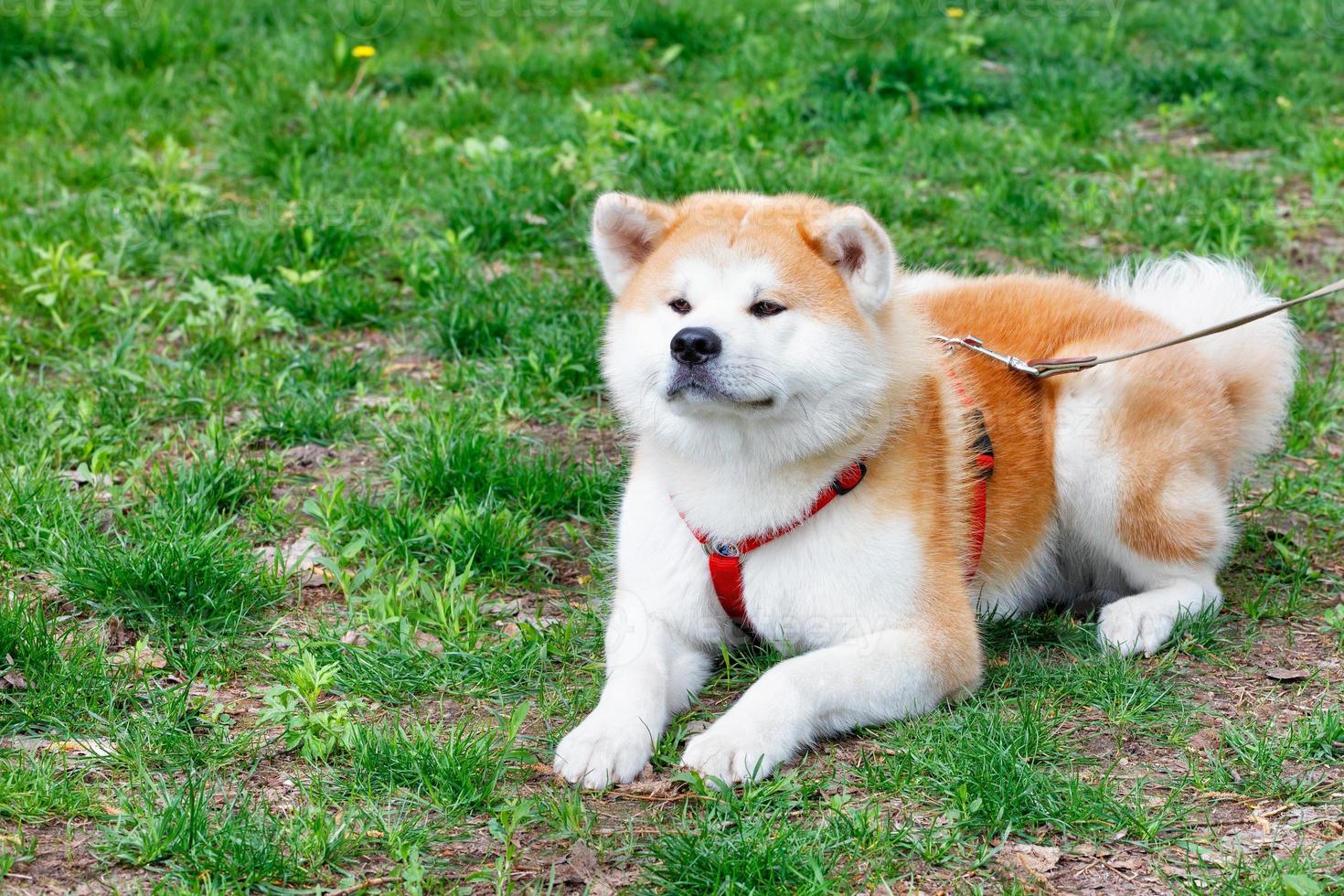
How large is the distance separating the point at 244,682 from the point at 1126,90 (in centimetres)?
577

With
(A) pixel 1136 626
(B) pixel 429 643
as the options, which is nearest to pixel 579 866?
(B) pixel 429 643

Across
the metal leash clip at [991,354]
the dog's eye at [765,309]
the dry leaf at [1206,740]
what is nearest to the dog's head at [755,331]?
the dog's eye at [765,309]

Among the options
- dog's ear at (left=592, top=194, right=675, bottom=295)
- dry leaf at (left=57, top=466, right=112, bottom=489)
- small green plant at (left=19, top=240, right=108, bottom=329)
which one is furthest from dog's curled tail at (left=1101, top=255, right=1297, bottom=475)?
small green plant at (left=19, top=240, right=108, bottom=329)

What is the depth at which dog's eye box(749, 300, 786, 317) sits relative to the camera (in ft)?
10.7

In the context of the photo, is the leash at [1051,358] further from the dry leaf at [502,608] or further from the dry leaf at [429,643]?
the dry leaf at [429,643]

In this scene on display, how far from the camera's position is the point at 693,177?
19.9ft

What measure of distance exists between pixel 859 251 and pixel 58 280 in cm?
346

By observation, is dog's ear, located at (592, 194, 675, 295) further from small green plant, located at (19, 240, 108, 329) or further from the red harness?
small green plant, located at (19, 240, 108, 329)

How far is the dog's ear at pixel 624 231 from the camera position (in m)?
3.46

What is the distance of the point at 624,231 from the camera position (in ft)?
11.6

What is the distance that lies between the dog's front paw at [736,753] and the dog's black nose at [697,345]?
0.84m

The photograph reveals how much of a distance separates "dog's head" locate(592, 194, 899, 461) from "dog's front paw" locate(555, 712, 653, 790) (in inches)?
27.8

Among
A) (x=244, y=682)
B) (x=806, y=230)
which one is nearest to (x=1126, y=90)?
(x=806, y=230)

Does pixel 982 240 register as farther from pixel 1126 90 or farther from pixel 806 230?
pixel 806 230
